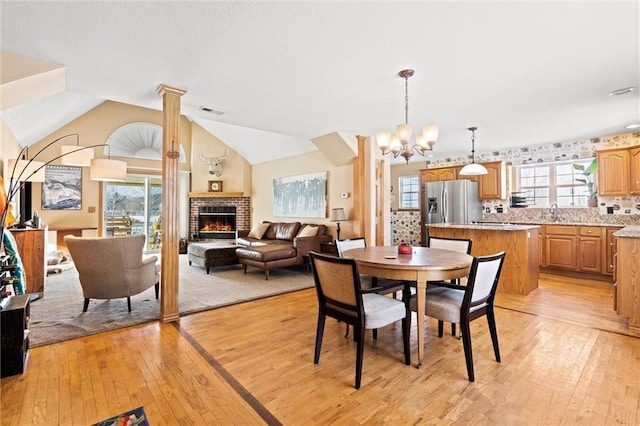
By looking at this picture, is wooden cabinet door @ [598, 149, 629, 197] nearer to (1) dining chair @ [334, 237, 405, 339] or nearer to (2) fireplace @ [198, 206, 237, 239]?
(1) dining chair @ [334, 237, 405, 339]

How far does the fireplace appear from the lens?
27.5 ft

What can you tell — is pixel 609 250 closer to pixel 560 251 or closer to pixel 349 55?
pixel 560 251

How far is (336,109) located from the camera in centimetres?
392

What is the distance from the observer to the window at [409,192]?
7.91m

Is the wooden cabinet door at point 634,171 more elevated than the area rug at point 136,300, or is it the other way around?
the wooden cabinet door at point 634,171

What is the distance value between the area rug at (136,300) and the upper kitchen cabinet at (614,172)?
5019mm

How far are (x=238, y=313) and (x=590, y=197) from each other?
613cm

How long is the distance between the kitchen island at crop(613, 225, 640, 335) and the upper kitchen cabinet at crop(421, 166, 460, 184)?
388cm

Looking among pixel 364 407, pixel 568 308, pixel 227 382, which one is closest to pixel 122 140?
pixel 227 382

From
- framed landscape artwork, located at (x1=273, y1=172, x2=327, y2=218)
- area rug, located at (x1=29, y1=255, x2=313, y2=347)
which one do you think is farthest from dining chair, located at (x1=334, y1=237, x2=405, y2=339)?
framed landscape artwork, located at (x1=273, y1=172, x2=327, y2=218)

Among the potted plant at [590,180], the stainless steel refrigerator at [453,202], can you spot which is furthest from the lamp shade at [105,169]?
the potted plant at [590,180]

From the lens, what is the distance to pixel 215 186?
27.6 ft

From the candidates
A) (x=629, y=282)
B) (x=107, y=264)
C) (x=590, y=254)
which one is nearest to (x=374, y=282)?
(x=629, y=282)

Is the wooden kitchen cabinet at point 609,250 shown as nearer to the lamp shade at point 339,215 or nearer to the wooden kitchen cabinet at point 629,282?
the wooden kitchen cabinet at point 629,282
